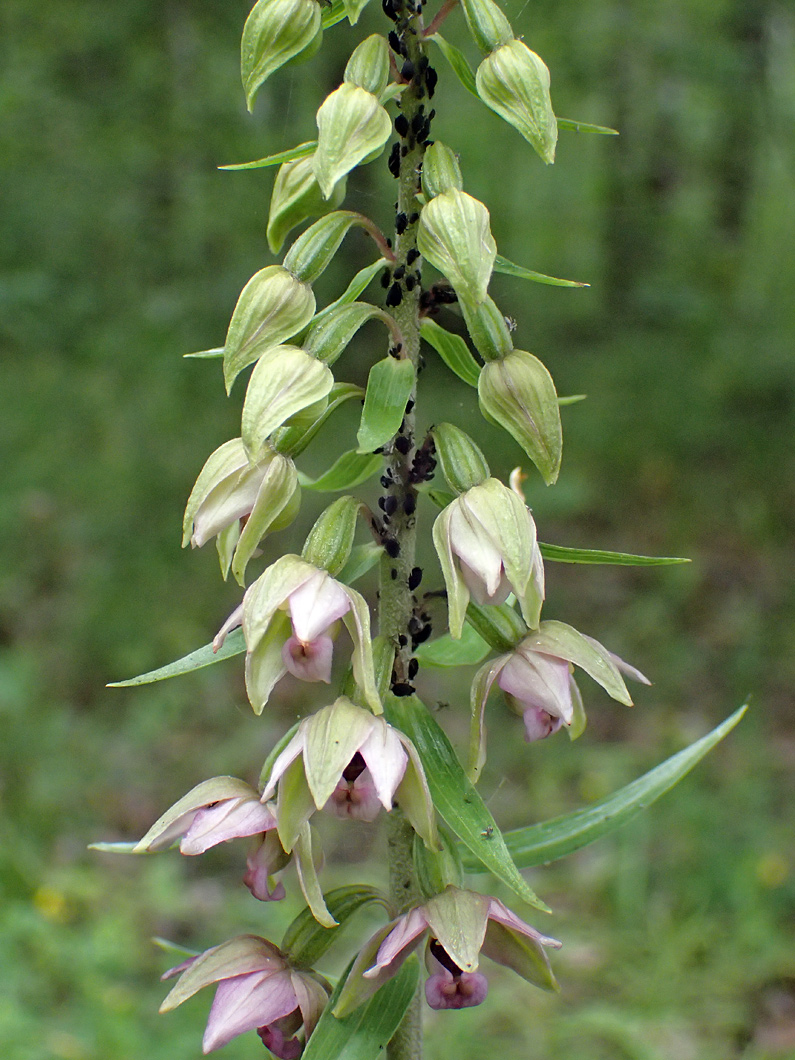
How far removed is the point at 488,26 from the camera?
1.42 metres

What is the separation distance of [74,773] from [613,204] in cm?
597

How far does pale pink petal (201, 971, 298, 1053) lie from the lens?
1.37 m

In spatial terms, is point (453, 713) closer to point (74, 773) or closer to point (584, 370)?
point (74, 773)

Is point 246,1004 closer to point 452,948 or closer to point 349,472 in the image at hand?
point 452,948

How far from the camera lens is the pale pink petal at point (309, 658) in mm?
1318

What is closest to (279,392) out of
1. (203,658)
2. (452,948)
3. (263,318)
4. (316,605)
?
(263,318)

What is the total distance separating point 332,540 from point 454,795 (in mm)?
389

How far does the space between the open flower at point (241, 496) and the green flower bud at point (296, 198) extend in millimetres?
348

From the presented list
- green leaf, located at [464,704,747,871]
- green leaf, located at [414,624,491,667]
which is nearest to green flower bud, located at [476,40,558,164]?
green leaf, located at [414,624,491,667]

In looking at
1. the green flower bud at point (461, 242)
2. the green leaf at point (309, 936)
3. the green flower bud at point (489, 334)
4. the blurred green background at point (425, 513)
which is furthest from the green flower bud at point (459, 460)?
the blurred green background at point (425, 513)

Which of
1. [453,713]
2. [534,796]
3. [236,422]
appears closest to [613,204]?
[236,422]

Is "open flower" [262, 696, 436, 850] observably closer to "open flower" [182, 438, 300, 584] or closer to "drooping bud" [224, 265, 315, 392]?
"open flower" [182, 438, 300, 584]

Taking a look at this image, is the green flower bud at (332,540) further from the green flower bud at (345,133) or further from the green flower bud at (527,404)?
the green flower bud at (345,133)

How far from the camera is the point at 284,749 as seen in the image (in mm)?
1372
